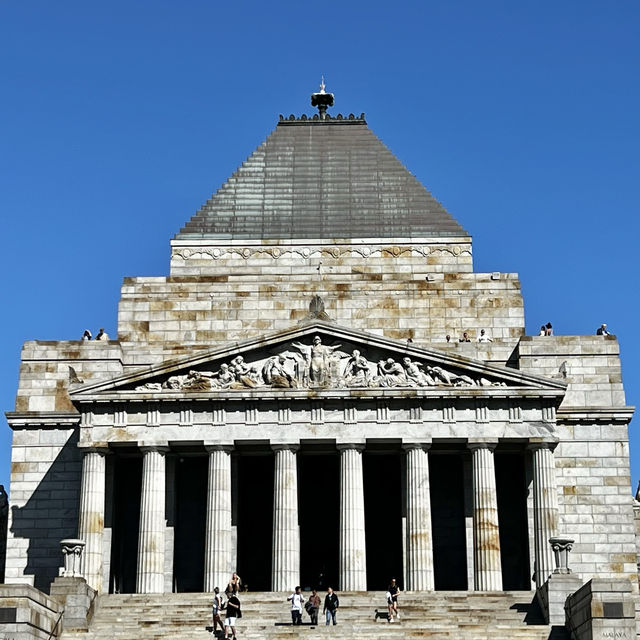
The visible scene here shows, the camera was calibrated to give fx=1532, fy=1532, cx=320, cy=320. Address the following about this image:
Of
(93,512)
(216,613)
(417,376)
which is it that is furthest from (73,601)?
(417,376)

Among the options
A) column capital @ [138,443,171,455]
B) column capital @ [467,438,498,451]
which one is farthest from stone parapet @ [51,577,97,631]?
column capital @ [467,438,498,451]

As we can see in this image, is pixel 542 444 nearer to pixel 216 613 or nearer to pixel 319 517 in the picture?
pixel 319 517

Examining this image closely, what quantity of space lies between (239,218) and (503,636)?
104 feet

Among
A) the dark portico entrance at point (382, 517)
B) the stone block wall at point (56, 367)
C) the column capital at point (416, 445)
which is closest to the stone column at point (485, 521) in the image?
the column capital at point (416, 445)

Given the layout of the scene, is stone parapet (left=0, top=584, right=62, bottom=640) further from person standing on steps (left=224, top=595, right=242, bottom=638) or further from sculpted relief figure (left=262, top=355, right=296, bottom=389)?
sculpted relief figure (left=262, top=355, right=296, bottom=389)

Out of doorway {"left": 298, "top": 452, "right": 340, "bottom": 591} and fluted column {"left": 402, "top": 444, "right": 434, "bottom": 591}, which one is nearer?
fluted column {"left": 402, "top": 444, "right": 434, "bottom": 591}

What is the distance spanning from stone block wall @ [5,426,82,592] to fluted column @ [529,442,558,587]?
19.8 m

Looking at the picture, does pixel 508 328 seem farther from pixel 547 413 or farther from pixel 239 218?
pixel 239 218

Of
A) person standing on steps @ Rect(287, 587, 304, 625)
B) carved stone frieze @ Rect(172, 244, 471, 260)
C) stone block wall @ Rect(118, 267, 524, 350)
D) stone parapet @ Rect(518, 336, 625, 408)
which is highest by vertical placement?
carved stone frieze @ Rect(172, 244, 471, 260)

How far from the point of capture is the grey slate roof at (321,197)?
77.1 m

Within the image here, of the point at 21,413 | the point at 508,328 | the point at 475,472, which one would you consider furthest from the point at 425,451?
the point at 21,413

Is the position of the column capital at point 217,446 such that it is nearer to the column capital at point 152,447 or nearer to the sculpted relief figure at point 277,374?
the column capital at point 152,447

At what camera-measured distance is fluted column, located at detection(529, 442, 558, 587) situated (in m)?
60.8

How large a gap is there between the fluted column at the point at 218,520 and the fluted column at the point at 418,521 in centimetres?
729
